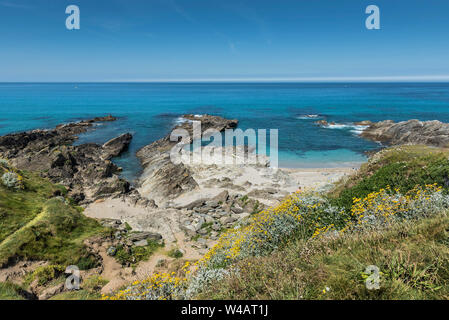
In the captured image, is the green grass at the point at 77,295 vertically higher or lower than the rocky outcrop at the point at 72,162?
lower

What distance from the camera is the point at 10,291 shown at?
6.87 meters

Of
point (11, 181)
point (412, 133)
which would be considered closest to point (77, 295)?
point (11, 181)

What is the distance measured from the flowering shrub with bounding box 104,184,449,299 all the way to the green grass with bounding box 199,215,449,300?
27.6 inches

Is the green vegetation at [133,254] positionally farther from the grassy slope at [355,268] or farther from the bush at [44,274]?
the grassy slope at [355,268]

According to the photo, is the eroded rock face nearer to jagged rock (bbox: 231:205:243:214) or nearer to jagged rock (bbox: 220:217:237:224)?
jagged rock (bbox: 231:205:243:214)

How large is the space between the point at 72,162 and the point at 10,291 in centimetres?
2339

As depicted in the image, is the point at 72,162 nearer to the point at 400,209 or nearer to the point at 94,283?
the point at 94,283

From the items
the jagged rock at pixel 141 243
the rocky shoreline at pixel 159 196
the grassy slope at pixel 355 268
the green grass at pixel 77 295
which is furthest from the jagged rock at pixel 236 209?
the grassy slope at pixel 355 268

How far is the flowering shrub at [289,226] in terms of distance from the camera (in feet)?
18.3

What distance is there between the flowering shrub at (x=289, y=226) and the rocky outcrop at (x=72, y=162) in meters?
15.8

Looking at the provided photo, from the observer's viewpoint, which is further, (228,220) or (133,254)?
(228,220)

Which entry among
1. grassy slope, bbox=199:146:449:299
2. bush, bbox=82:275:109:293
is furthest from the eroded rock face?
bush, bbox=82:275:109:293

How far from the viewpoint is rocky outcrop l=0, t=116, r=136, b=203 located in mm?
20797
